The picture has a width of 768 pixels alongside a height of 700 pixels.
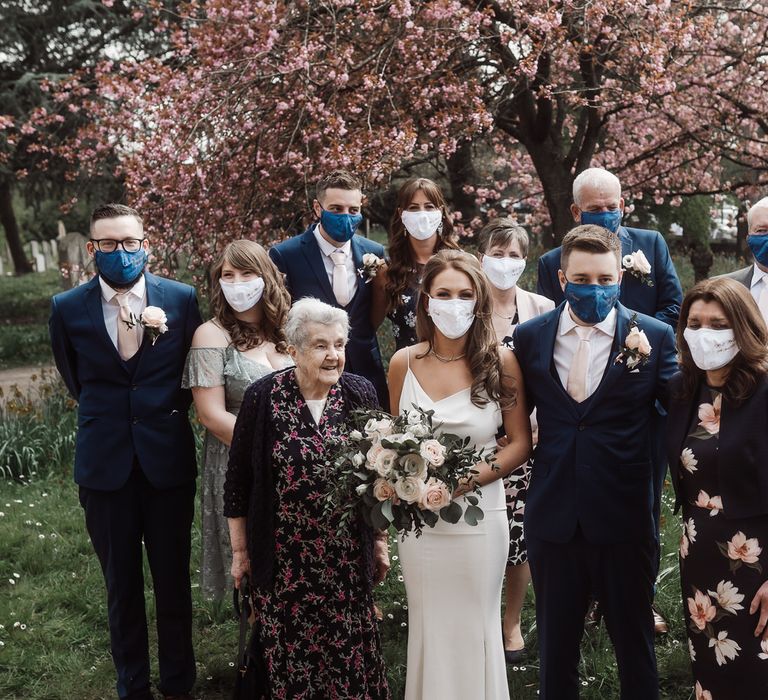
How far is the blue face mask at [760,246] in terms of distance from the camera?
4.32 meters

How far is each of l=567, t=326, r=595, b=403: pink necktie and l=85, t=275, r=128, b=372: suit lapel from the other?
2.09 m

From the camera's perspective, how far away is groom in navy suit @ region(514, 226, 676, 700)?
3.42 metres

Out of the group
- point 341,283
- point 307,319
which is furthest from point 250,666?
point 341,283

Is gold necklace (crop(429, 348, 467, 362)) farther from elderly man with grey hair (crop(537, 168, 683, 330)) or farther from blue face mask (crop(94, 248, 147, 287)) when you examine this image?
blue face mask (crop(94, 248, 147, 287))

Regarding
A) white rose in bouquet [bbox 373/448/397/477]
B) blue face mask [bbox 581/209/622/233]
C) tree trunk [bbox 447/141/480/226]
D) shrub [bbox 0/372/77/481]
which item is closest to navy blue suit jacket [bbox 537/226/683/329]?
blue face mask [bbox 581/209/622/233]

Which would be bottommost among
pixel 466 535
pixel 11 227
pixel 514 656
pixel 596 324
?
pixel 514 656

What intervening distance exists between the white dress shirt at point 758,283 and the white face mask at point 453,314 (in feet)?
5.35

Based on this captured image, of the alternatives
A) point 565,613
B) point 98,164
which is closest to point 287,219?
point 98,164

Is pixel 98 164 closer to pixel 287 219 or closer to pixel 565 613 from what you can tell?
pixel 287 219

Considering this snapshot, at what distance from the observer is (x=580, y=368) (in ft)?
11.4

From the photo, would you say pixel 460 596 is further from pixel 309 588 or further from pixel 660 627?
pixel 660 627

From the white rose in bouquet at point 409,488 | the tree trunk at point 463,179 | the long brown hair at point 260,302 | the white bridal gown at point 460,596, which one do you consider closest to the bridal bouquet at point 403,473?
the white rose in bouquet at point 409,488

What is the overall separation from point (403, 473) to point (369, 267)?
7.05 feet

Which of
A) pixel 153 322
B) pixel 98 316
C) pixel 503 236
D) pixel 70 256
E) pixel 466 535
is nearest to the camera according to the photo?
pixel 466 535
